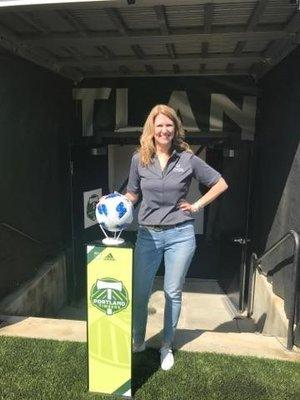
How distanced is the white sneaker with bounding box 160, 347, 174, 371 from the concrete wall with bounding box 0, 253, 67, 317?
69.6 inches

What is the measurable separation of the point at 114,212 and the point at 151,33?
2365 mm

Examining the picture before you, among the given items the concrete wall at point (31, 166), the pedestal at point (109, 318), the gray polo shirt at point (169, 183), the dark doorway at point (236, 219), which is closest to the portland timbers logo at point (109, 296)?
the pedestal at point (109, 318)

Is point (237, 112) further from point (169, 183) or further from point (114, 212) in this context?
point (114, 212)

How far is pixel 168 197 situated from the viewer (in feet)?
8.96

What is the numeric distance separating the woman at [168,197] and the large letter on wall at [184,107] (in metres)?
3.53

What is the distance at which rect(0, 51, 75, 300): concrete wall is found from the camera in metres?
4.12

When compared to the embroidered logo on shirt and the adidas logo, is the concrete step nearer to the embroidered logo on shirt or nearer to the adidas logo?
the adidas logo

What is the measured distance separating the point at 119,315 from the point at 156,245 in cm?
56

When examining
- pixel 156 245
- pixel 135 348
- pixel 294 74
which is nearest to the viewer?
pixel 156 245

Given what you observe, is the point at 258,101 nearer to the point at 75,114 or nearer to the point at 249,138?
the point at 249,138

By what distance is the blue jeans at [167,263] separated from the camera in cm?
277

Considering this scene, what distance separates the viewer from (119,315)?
8.17 ft

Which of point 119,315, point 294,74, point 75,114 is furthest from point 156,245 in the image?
point 75,114

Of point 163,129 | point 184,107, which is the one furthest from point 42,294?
point 184,107
